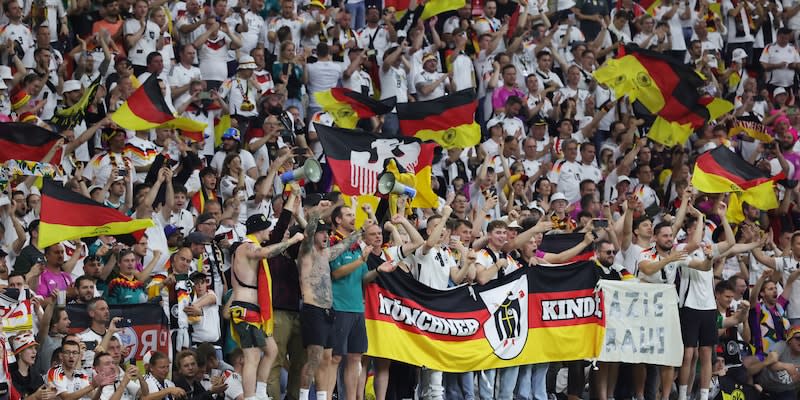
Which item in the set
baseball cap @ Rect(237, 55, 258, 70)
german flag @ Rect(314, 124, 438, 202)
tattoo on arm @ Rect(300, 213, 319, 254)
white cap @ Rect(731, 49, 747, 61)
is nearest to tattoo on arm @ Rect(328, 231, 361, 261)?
tattoo on arm @ Rect(300, 213, 319, 254)

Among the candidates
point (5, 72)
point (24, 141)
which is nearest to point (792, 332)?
point (24, 141)

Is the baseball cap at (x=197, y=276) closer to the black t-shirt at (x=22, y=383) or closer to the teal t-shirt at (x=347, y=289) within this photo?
the teal t-shirt at (x=347, y=289)

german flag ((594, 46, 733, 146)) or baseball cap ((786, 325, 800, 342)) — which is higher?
german flag ((594, 46, 733, 146))

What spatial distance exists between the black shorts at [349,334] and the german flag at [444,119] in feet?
18.3

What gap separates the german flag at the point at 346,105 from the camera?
18969 mm

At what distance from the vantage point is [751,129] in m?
23.9

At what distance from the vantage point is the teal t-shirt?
45.1 ft

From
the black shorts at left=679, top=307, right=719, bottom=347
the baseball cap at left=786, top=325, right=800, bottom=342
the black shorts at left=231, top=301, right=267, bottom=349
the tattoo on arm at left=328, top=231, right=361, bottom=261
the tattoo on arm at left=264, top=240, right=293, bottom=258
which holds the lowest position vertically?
the baseball cap at left=786, top=325, right=800, bottom=342

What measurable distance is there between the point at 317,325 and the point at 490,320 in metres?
2.31

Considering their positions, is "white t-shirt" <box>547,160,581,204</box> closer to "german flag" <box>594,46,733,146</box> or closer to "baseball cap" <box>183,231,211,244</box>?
"german flag" <box>594,46,733,146</box>

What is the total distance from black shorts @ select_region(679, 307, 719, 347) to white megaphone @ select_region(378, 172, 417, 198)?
3.29 m

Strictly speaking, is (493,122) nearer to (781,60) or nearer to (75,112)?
(75,112)

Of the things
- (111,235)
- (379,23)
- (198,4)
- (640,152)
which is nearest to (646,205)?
(640,152)

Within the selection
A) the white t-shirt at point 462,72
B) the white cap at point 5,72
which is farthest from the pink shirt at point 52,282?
the white t-shirt at point 462,72
